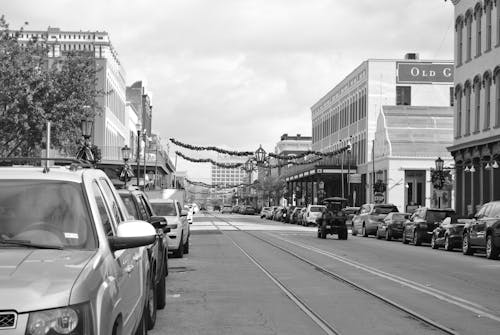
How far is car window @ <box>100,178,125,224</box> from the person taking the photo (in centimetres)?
655

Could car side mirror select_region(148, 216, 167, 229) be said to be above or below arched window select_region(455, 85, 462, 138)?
below

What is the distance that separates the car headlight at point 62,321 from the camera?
395 centimetres

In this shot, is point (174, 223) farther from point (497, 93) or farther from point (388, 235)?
point (497, 93)

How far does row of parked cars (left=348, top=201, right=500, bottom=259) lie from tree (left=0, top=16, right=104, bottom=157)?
1400 centimetres

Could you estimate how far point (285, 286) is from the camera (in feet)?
47.3

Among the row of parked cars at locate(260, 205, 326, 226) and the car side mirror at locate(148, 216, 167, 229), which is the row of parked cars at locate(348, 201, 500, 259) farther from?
the car side mirror at locate(148, 216, 167, 229)

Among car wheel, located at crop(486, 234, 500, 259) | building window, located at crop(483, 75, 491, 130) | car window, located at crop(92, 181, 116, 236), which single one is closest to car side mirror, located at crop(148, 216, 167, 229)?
car window, located at crop(92, 181, 116, 236)

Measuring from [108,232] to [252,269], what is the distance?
12432 millimetres

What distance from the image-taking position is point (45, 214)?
550 cm

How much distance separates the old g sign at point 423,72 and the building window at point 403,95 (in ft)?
2.30

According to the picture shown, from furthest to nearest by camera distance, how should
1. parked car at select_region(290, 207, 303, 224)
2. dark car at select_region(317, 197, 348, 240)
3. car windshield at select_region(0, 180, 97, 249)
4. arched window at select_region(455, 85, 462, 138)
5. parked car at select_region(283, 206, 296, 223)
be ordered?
1. parked car at select_region(283, 206, 296, 223)
2. parked car at select_region(290, 207, 303, 224)
3. arched window at select_region(455, 85, 462, 138)
4. dark car at select_region(317, 197, 348, 240)
5. car windshield at select_region(0, 180, 97, 249)

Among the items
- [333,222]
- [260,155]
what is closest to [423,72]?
[260,155]

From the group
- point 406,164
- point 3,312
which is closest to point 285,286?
point 3,312

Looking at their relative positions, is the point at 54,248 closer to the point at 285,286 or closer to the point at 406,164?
the point at 285,286
